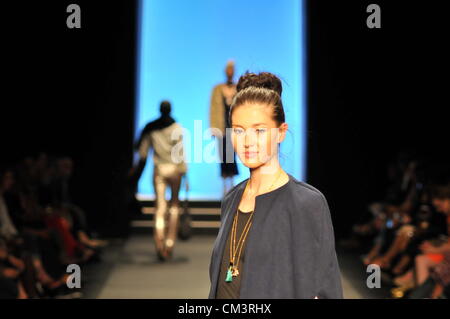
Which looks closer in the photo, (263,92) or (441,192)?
(263,92)

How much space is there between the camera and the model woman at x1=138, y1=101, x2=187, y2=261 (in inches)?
219

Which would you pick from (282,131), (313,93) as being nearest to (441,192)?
(282,131)

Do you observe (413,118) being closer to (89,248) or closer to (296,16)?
(296,16)

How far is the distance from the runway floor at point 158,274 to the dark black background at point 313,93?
3.98ft

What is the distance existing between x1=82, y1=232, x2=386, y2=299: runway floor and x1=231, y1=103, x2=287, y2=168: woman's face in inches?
118

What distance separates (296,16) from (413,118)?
2.69m

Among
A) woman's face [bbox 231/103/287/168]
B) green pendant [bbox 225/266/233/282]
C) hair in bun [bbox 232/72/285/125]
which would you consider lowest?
green pendant [bbox 225/266/233/282]

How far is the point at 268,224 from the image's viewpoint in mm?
1511

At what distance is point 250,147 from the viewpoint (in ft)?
5.09

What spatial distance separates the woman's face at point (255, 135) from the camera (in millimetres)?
1556

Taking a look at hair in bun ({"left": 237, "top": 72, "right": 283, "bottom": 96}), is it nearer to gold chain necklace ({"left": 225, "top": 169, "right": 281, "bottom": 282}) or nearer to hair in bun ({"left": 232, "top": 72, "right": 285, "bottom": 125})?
hair in bun ({"left": 232, "top": 72, "right": 285, "bottom": 125})

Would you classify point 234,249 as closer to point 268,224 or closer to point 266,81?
point 268,224

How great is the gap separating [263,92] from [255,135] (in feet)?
0.32

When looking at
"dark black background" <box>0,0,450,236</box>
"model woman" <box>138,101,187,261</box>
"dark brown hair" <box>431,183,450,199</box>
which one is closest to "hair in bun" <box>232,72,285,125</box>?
"dark brown hair" <box>431,183,450,199</box>
